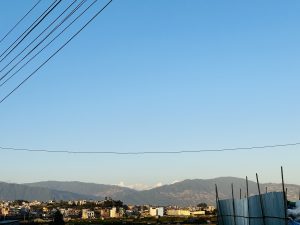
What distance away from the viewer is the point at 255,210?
19234 millimetres

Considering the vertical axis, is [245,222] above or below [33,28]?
below

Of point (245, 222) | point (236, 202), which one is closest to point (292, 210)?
point (245, 222)

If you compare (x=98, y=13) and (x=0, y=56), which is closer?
(x=98, y=13)

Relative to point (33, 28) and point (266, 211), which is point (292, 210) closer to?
point (266, 211)

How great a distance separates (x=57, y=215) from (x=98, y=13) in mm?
98058

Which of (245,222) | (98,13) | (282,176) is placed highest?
(98,13)

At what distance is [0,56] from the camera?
1591 cm

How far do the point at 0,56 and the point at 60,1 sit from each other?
6.22m

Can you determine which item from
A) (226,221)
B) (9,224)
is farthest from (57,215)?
(226,221)

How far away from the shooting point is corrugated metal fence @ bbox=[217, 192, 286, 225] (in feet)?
53.2

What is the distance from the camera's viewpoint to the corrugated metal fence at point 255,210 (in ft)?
53.2

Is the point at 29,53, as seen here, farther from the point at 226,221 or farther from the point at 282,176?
the point at 226,221

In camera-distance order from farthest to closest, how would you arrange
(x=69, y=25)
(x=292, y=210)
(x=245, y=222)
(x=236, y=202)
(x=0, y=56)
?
1. (x=236, y=202)
2. (x=245, y=222)
3. (x=292, y=210)
4. (x=0, y=56)
5. (x=69, y=25)

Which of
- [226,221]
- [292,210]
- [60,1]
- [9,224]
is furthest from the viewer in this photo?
[9,224]
